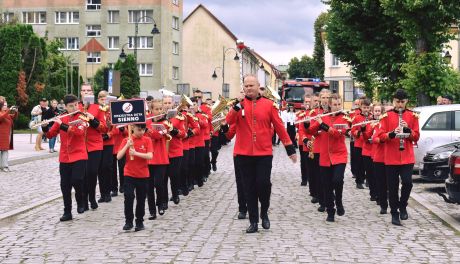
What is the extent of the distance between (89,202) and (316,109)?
424 cm

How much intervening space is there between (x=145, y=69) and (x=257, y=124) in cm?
6911

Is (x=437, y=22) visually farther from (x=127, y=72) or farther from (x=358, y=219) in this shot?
(x=127, y=72)

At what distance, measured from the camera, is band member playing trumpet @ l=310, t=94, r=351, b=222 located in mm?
11195

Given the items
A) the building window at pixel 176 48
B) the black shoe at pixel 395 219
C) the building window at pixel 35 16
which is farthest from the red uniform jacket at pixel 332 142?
the building window at pixel 35 16

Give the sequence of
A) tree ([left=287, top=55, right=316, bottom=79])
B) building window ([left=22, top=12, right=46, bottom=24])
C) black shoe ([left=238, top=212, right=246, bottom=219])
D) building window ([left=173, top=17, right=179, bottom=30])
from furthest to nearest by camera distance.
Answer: tree ([left=287, top=55, right=316, bottom=79]) < building window ([left=22, top=12, right=46, bottom=24]) < building window ([left=173, top=17, right=179, bottom=30]) < black shoe ([left=238, top=212, right=246, bottom=219])

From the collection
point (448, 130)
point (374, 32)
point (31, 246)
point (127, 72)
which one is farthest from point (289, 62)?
point (31, 246)

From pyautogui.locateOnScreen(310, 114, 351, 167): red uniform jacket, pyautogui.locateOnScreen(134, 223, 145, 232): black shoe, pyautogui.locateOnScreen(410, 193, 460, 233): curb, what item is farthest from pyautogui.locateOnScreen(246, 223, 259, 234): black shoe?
pyautogui.locateOnScreen(410, 193, 460, 233): curb

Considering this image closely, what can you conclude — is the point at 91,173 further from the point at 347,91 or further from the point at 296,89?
the point at 347,91

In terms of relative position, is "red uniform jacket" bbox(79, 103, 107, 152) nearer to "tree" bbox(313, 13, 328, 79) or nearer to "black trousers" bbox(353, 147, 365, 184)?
"black trousers" bbox(353, 147, 365, 184)

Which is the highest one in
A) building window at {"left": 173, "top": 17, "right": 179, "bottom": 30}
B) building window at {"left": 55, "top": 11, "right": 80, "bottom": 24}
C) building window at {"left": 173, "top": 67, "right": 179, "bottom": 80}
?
building window at {"left": 55, "top": 11, "right": 80, "bottom": 24}

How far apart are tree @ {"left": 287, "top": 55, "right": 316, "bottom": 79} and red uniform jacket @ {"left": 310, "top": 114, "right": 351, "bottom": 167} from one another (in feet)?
396

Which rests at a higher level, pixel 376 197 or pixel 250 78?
pixel 250 78

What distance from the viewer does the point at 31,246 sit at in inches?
353

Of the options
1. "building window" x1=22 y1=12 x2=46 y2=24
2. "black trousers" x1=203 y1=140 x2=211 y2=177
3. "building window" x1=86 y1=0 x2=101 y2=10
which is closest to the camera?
"black trousers" x1=203 y1=140 x2=211 y2=177
